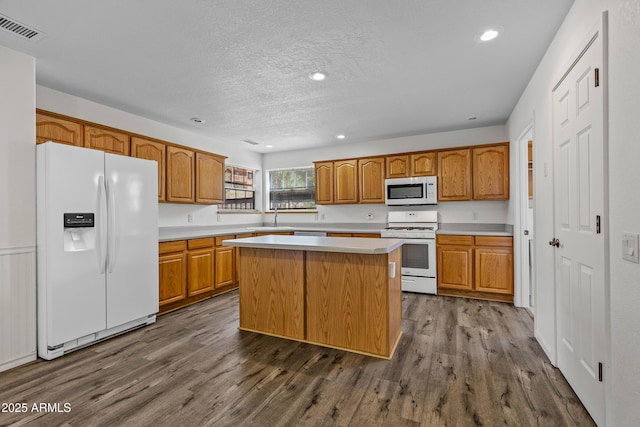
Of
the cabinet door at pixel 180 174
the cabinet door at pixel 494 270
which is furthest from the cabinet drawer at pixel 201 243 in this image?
the cabinet door at pixel 494 270

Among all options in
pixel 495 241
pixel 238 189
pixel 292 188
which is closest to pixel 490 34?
pixel 495 241

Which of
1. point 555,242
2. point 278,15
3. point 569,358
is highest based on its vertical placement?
point 278,15

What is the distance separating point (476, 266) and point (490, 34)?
2950 mm

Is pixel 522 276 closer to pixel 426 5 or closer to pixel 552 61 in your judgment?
pixel 552 61

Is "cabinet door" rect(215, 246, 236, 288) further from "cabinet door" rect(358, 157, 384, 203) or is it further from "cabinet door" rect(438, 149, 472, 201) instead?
"cabinet door" rect(438, 149, 472, 201)

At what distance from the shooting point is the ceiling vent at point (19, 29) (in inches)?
81.2

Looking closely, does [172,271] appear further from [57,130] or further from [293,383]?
[293,383]

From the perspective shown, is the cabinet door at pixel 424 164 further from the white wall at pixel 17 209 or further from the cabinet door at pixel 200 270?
the white wall at pixel 17 209

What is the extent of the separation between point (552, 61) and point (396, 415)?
2.81m

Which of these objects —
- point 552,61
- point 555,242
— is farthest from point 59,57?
point 555,242

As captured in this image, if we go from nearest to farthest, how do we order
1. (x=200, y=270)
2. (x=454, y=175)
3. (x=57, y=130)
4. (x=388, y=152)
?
(x=57, y=130)
(x=200, y=270)
(x=454, y=175)
(x=388, y=152)

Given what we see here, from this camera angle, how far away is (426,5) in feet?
6.25

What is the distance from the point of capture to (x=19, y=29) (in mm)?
2154

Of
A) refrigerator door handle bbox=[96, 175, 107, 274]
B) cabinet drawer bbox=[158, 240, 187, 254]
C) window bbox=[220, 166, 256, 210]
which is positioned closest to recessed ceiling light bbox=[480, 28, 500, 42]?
refrigerator door handle bbox=[96, 175, 107, 274]
